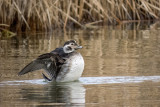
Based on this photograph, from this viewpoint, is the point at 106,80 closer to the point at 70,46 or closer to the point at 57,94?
the point at 70,46

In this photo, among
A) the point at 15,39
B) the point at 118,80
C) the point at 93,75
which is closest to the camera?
the point at 118,80

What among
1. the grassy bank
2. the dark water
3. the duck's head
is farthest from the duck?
the grassy bank

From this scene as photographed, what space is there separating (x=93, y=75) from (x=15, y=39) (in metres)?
6.29

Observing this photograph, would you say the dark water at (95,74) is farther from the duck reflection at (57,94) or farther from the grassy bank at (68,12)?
the grassy bank at (68,12)

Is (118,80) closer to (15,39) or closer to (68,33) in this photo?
(15,39)

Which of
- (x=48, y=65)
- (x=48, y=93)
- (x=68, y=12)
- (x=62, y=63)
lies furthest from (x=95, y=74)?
(x=68, y=12)

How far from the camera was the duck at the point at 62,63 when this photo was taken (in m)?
7.93

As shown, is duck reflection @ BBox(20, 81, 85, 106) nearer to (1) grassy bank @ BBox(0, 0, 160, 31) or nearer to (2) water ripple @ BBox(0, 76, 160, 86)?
(2) water ripple @ BBox(0, 76, 160, 86)

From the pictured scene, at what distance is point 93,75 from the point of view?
8430mm

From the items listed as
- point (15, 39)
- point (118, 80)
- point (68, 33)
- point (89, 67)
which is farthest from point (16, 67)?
point (68, 33)

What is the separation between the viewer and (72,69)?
796cm

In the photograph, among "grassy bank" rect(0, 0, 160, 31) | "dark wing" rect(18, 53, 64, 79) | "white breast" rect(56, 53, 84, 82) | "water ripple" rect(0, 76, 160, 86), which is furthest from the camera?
"grassy bank" rect(0, 0, 160, 31)

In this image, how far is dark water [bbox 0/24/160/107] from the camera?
6.38 m

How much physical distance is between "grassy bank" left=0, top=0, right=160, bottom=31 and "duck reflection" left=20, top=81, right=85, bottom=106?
7531 millimetres
